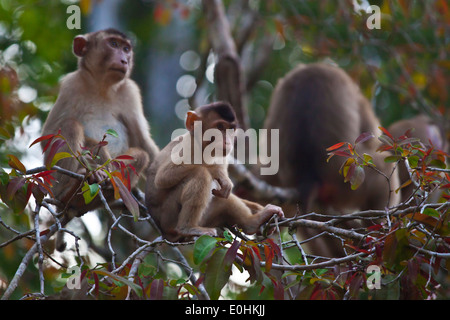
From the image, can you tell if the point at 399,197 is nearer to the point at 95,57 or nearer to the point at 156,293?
the point at 95,57

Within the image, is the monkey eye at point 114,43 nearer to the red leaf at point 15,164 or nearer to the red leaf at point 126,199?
the red leaf at point 15,164

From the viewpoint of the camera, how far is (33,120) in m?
7.14

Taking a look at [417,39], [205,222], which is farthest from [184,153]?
[417,39]

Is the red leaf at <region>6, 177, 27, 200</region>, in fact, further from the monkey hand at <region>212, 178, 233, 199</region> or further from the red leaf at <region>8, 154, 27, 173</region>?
the monkey hand at <region>212, 178, 233, 199</region>

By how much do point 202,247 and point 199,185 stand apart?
1142 millimetres

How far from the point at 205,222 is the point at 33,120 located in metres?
3.83

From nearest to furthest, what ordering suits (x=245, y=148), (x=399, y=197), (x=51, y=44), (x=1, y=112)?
(x=1, y=112) < (x=399, y=197) < (x=245, y=148) < (x=51, y=44)

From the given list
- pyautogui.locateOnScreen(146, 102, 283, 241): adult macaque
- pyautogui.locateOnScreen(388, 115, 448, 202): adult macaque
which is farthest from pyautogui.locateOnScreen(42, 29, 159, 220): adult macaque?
pyautogui.locateOnScreen(388, 115, 448, 202): adult macaque

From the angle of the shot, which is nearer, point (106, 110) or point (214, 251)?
point (214, 251)

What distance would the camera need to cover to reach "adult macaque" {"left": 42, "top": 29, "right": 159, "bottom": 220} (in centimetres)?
490

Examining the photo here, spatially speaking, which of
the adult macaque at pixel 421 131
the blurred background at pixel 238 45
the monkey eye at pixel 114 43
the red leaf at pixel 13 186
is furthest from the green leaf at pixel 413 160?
the blurred background at pixel 238 45

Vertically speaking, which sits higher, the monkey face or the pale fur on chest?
the monkey face

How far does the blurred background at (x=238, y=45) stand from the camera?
25.2 ft

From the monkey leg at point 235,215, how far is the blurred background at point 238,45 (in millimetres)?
3477
